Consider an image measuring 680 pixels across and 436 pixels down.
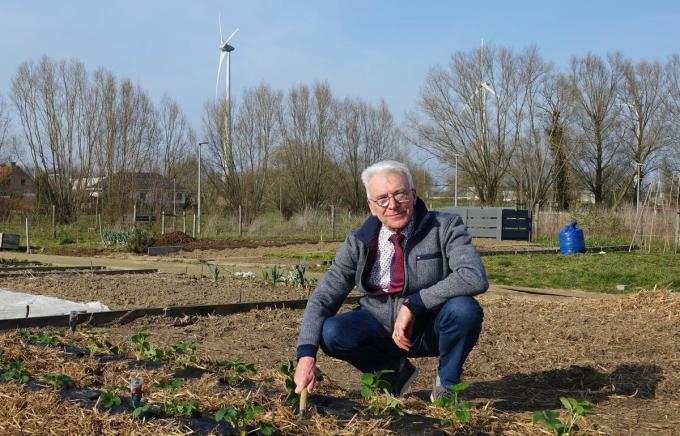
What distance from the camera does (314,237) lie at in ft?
87.6

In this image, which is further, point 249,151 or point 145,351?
point 249,151

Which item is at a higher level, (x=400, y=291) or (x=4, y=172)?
(x=4, y=172)

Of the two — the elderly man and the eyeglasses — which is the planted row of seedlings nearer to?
the elderly man

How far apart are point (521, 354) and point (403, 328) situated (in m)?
1.94

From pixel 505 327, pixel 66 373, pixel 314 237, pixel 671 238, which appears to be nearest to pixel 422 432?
pixel 66 373

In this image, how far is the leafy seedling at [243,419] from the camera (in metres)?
2.55

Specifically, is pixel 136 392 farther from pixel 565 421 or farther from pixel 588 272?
pixel 588 272

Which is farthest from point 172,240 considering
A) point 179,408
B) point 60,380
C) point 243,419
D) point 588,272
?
point 243,419

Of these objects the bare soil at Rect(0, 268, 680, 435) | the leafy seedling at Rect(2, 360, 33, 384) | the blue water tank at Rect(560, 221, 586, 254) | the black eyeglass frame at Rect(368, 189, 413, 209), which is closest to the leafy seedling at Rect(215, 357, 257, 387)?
the bare soil at Rect(0, 268, 680, 435)

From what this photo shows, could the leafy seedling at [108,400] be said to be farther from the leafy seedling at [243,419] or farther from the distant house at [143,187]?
the distant house at [143,187]

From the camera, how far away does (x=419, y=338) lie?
349 cm

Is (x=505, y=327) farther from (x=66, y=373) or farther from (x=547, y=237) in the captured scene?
(x=547, y=237)

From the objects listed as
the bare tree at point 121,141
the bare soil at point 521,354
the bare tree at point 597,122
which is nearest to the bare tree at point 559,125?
the bare tree at point 597,122

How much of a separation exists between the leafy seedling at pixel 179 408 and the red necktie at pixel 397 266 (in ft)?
3.52
